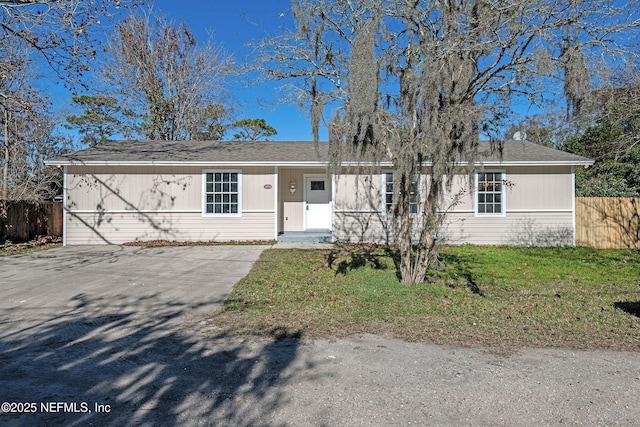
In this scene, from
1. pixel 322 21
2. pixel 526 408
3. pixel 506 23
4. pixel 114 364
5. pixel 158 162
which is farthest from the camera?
pixel 158 162

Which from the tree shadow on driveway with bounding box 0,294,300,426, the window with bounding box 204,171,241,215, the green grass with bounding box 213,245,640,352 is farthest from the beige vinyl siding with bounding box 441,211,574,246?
the tree shadow on driveway with bounding box 0,294,300,426

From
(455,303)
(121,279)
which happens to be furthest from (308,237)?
(455,303)

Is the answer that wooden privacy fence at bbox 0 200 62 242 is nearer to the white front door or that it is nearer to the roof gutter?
the roof gutter

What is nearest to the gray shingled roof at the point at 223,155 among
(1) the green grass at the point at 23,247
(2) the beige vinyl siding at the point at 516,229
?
(2) the beige vinyl siding at the point at 516,229

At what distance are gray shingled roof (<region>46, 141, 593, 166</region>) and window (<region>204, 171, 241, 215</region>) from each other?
1.81 ft

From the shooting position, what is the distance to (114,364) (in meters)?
3.38

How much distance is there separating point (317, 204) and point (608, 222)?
9.56 m

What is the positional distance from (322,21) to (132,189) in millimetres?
8827

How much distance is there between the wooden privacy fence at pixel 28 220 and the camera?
12070 millimetres

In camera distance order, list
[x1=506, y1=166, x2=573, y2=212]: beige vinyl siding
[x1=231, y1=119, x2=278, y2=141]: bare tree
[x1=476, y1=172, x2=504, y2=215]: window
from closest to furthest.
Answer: [x1=506, y1=166, x2=573, y2=212]: beige vinyl siding
[x1=476, y1=172, x2=504, y2=215]: window
[x1=231, y1=119, x2=278, y2=141]: bare tree

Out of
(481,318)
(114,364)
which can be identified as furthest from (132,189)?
(481,318)

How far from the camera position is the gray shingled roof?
11.6m

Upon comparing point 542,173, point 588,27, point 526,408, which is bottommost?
point 526,408

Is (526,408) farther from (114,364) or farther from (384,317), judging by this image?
(114,364)
